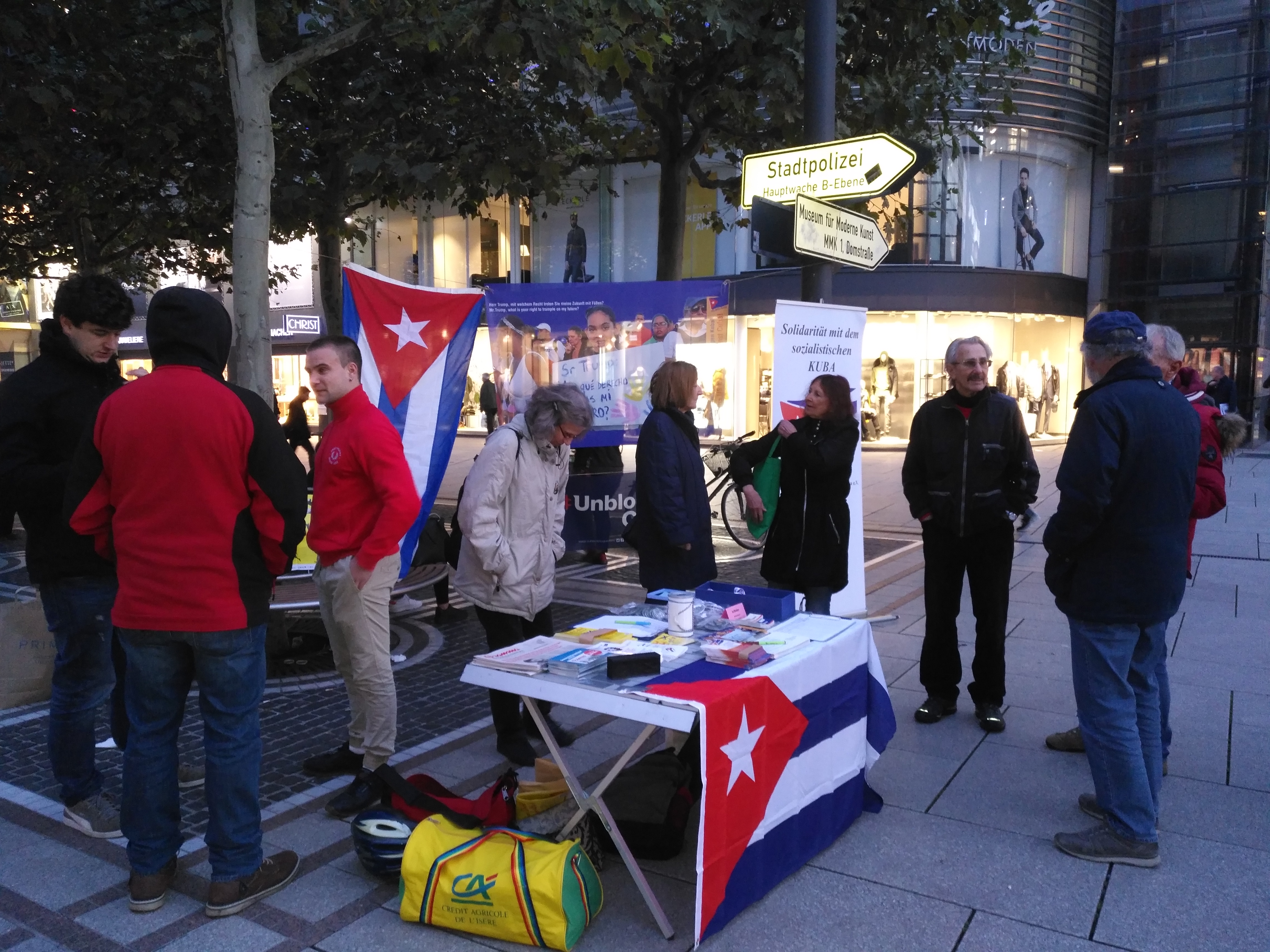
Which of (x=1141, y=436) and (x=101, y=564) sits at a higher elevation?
(x=1141, y=436)

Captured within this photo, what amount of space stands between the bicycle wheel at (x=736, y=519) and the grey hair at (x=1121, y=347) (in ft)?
22.1

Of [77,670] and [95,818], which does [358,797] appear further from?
[77,670]

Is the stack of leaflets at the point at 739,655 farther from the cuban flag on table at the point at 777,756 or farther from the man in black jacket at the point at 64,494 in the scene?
the man in black jacket at the point at 64,494

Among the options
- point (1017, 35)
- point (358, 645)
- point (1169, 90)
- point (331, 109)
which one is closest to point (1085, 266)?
point (1169, 90)

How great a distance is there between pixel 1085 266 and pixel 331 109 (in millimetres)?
22384

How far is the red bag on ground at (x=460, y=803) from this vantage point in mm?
3207

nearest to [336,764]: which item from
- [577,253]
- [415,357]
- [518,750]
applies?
[518,750]

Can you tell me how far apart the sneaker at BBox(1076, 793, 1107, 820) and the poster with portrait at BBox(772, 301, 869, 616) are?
1704 millimetres

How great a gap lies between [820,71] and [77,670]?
4.59m

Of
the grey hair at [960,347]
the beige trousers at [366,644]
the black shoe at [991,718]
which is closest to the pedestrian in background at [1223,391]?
the grey hair at [960,347]

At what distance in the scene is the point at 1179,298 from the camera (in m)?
26.3

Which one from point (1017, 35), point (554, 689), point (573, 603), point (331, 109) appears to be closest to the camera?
point (554, 689)

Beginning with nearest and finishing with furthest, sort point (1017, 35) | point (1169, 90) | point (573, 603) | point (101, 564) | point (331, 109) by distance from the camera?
point (101, 564) → point (573, 603) → point (331, 109) → point (1017, 35) → point (1169, 90)

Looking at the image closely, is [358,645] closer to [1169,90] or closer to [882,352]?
[882,352]
